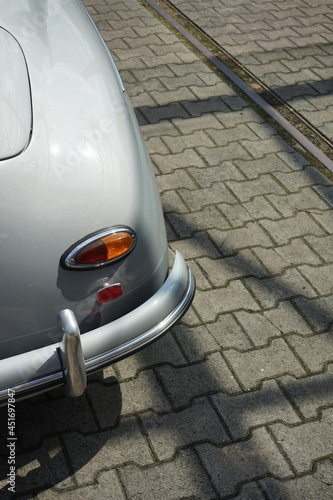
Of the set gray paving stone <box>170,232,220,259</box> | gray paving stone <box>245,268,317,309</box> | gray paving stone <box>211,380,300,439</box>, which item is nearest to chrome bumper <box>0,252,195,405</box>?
gray paving stone <box>211,380,300,439</box>

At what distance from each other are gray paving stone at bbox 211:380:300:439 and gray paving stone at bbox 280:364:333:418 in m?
0.05

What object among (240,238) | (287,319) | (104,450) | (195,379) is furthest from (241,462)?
(240,238)

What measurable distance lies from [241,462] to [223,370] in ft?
1.58

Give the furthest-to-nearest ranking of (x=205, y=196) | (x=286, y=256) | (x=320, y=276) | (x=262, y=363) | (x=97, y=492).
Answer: (x=205, y=196) → (x=286, y=256) → (x=320, y=276) → (x=262, y=363) → (x=97, y=492)

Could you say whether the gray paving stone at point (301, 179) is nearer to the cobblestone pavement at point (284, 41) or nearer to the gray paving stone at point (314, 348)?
the cobblestone pavement at point (284, 41)

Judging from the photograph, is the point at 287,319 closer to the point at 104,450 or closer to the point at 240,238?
the point at 240,238

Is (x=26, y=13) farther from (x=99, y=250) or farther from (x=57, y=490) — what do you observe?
(x=57, y=490)

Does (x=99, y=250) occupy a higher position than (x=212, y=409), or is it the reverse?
(x=99, y=250)

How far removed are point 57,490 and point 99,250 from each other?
0.98 m

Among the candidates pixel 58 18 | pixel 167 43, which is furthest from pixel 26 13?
pixel 167 43

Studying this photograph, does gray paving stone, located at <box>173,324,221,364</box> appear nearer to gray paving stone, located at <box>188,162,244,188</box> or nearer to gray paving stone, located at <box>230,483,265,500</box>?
gray paving stone, located at <box>230,483,265,500</box>

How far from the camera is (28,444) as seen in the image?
8.80ft

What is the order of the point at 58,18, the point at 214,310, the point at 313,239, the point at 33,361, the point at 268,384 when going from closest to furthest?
the point at 33,361 → the point at 58,18 → the point at 268,384 → the point at 214,310 → the point at 313,239

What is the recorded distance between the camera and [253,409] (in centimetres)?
290
